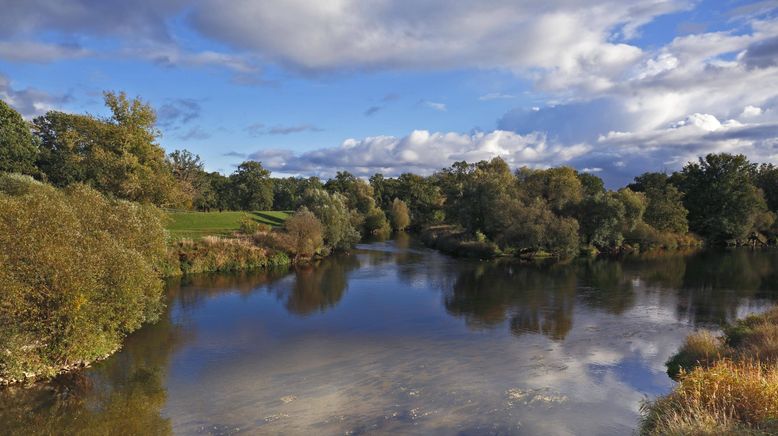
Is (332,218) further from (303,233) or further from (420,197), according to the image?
(420,197)

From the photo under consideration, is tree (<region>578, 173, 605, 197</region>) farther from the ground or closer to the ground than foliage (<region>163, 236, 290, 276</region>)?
farther from the ground

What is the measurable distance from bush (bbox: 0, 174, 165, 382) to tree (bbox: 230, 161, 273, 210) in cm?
7300

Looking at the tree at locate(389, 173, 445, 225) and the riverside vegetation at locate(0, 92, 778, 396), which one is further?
the tree at locate(389, 173, 445, 225)

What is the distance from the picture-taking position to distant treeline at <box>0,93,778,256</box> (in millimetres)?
42469

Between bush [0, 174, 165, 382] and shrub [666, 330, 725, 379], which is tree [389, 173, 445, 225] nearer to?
shrub [666, 330, 725, 379]

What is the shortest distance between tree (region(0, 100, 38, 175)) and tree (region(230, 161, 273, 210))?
1537 inches

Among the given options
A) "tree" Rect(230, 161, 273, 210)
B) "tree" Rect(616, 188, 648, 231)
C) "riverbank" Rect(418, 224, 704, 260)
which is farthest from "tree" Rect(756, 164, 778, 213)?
"tree" Rect(230, 161, 273, 210)

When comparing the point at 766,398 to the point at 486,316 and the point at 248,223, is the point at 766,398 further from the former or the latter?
the point at 248,223

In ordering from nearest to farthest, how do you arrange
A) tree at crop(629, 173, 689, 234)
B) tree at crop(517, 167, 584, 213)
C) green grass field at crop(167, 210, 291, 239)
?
1. green grass field at crop(167, 210, 291, 239)
2. tree at crop(517, 167, 584, 213)
3. tree at crop(629, 173, 689, 234)

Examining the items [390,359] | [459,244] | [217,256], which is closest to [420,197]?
[459,244]

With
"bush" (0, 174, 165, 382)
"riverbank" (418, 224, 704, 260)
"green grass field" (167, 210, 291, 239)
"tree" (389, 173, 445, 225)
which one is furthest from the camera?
"tree" (389, 173, 445, 225)

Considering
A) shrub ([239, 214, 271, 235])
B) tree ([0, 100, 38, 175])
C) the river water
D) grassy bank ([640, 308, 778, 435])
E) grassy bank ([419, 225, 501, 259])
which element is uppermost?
tree ([0, 100, 38, 175])

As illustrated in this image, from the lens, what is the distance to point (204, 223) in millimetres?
61500

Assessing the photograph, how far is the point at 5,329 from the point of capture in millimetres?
17391
